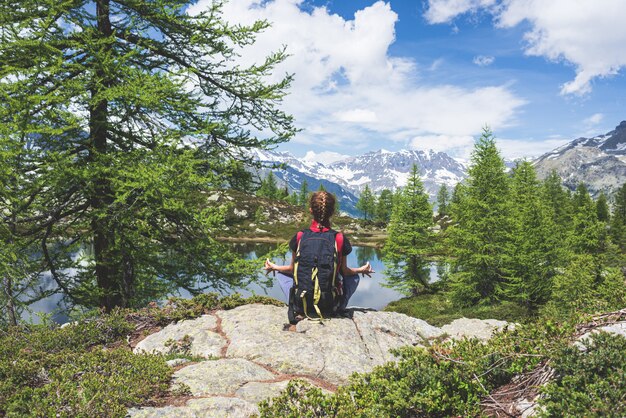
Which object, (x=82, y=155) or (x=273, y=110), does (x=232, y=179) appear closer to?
(x=273, y=110)

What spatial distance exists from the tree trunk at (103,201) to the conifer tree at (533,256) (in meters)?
22.8

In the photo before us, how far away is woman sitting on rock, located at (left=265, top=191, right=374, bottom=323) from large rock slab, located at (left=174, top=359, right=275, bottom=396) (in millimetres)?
1350

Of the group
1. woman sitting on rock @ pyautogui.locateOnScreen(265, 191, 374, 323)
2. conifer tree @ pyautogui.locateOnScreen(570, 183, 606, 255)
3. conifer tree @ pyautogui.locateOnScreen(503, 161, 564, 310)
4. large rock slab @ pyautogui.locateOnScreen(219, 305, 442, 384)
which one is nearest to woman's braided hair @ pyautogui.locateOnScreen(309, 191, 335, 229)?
woman sitting on rock @ pyautogui.locateOnScreen(265, 191, 374, 323)

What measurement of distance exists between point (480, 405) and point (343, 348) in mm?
2759

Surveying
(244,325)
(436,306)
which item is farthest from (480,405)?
(436,306)

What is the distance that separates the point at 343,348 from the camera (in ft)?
18.9

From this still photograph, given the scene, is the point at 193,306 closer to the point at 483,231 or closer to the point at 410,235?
the point at 483,231

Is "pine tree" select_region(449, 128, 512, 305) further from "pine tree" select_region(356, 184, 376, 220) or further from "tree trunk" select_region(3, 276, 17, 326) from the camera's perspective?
"pine tree" select_region(356, 184, 376, 220)

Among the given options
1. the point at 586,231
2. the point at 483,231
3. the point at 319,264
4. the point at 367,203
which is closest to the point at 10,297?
the point at 319,264

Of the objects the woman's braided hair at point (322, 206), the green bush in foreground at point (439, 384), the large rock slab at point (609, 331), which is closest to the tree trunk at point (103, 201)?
the woman's braided hair at point (322, 206)

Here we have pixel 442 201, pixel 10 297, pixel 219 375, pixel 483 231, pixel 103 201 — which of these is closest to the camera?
pixel 219 375

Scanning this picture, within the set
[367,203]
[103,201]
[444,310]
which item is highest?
[367,203]

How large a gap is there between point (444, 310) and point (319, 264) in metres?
24.1

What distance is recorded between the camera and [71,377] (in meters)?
4.28
